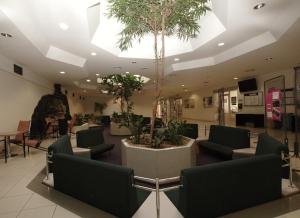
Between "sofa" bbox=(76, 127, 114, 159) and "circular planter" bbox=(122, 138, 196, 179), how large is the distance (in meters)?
1.63

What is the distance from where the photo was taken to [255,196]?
249 centimetres

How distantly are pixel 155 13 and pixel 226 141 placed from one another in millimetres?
3513

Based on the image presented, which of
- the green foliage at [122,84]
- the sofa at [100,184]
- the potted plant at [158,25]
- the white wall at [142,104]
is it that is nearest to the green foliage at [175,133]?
the potted plant at [158,25]

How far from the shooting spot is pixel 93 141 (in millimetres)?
5484

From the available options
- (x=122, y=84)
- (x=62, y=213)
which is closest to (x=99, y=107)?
(x=122, y=84)

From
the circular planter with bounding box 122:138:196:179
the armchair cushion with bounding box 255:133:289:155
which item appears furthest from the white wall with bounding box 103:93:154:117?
the armchair cushion with bounding box 255:133:289:155

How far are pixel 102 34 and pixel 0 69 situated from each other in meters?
3.33

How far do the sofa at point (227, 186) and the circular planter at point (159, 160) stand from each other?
84 centimetres

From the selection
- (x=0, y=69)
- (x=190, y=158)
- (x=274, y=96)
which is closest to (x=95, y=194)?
(x=190, y=158)

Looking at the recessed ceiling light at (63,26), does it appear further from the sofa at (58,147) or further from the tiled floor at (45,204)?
the tiled floor at (45,204)

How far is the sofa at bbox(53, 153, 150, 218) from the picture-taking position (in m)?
2.23

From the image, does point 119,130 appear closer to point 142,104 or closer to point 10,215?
point 10,215

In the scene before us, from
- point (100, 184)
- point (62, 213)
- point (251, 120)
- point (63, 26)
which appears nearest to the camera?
point (100, 184)

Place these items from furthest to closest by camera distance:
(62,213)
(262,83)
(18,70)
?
(262,83), (18,70), (62,213)
